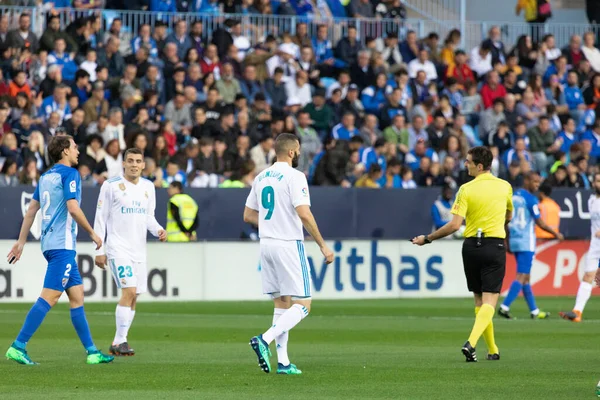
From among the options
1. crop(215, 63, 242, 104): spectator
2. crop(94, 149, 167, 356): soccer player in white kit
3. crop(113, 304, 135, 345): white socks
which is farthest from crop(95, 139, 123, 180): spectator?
crop(113, 304, 135, 345): white socks

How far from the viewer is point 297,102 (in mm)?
28375

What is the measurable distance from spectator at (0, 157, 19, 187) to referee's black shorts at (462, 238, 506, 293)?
41.1 ft

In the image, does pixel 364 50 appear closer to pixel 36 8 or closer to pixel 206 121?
pixel 206 121

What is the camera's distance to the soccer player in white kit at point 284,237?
1102cm

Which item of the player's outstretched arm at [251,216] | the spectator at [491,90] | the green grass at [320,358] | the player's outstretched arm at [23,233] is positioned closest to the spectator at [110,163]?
the green grass at [320,358]

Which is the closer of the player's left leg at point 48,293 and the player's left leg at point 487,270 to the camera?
the player's left leg at point 48,293

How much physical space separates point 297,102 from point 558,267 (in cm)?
711

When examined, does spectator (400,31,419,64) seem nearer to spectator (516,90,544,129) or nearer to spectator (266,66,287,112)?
spectator (516,90,544,129)

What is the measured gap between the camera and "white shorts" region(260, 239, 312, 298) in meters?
11.0

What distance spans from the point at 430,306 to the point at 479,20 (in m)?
15.3

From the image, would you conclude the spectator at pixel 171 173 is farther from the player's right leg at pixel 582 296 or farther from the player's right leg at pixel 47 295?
the player's right leg at pixel 47 295

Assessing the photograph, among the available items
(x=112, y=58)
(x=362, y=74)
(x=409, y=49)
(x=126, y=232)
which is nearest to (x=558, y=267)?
(x=362, y=74)

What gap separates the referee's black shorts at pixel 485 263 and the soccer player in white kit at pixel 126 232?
321 cm

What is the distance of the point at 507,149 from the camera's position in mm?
28938
